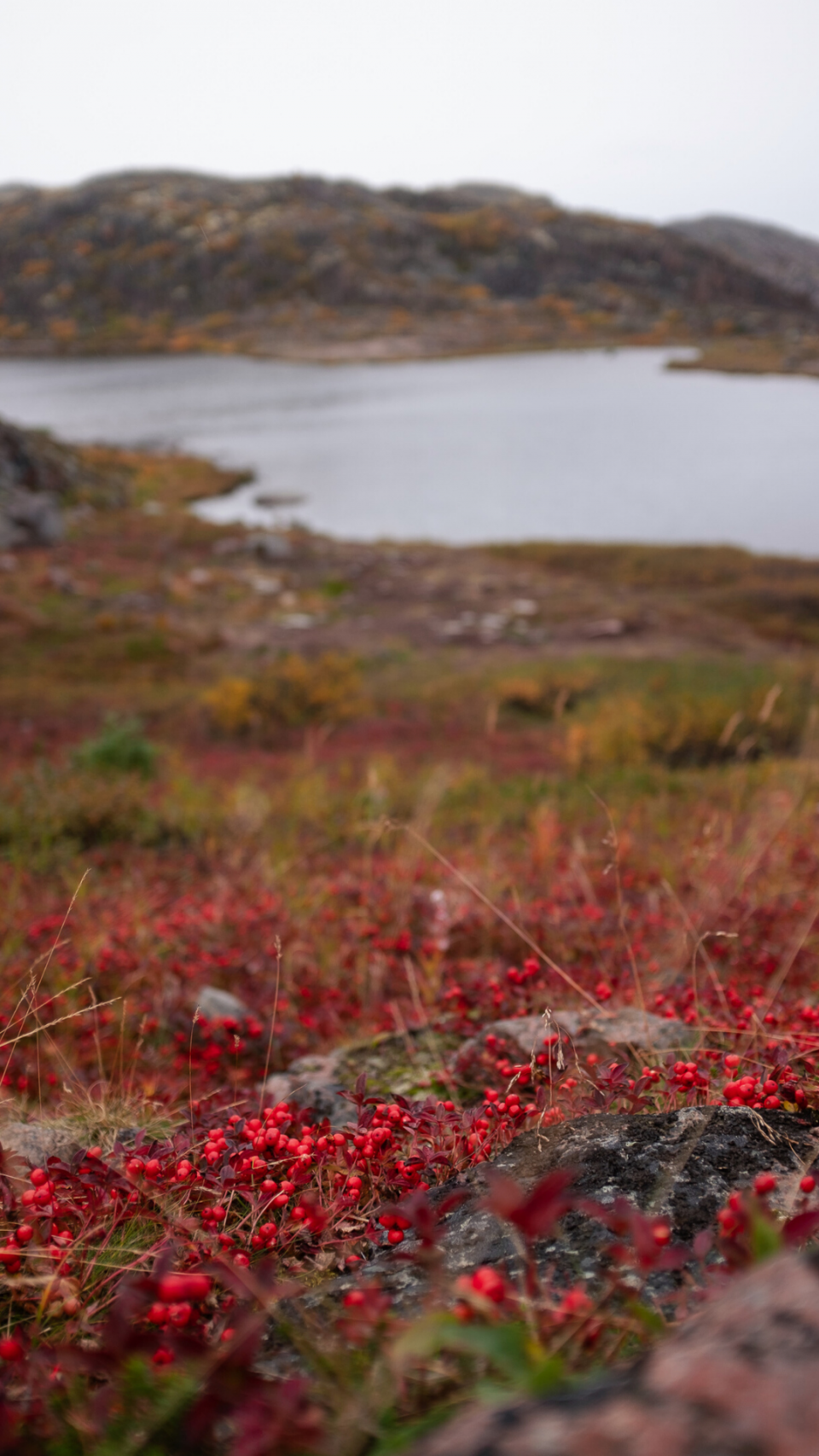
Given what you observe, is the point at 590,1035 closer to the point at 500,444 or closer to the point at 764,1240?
the point at 764,1240

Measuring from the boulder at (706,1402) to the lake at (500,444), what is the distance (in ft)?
108

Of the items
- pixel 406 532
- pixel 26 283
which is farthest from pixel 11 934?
pixel 26 283

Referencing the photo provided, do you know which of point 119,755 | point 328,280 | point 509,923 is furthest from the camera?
point 328,280

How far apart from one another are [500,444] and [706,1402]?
50.0m

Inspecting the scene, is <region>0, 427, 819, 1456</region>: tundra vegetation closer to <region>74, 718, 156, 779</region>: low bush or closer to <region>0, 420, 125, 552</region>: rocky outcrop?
<region>74, 718, 156, 779</region>: low bush

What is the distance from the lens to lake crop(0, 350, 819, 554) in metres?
35.0

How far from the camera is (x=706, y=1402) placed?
0.74m

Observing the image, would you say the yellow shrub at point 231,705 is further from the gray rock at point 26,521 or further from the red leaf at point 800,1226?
the gray rock at point 26,521

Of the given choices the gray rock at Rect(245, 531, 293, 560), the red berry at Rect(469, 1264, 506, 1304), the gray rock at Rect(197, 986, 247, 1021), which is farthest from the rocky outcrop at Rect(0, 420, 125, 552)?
the red berry at Rect(469, 1264, 506, 1304)

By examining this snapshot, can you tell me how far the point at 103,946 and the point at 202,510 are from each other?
35.4 meters

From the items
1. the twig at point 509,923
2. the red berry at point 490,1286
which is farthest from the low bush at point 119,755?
the red berry at point 490,1286

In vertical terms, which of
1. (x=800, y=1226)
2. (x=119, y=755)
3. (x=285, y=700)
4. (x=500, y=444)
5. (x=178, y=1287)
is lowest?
(x=285, y=700)

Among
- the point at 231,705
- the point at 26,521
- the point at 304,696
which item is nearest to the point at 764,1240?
the point at 231,705

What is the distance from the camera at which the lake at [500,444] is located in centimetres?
3497
